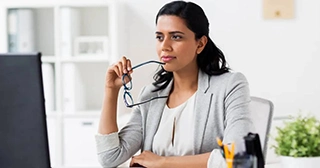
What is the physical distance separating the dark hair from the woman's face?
21mm

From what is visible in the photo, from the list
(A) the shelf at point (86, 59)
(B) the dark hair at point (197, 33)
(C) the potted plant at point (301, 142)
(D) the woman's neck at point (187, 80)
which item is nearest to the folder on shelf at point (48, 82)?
(A) the shelf at point (86, 59)

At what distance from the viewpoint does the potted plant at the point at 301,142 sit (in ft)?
4.10

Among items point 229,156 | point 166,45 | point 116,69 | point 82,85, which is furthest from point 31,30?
point 229,156

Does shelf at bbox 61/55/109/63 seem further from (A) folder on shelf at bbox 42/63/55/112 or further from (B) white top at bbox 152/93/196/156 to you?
(B) white top at bbox 152/93/196/156

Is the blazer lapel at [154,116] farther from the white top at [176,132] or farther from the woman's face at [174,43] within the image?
the woman's face at [174,43]

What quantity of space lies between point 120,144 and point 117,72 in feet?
0.84

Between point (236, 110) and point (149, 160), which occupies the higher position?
point (236, 110)

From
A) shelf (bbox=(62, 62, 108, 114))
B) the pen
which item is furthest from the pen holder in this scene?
shelf (bbox=(62, 62, 108, 114))

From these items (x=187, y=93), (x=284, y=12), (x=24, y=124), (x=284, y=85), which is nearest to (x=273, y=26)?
(x=284, y=12)

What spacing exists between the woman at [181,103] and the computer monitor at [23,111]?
0.61 m

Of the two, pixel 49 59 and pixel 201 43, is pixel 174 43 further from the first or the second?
pixel 49 59

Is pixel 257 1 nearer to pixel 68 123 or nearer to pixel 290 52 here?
pixel 290 52

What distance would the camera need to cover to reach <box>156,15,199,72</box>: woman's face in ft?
6.17

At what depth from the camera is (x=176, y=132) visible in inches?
75.7
